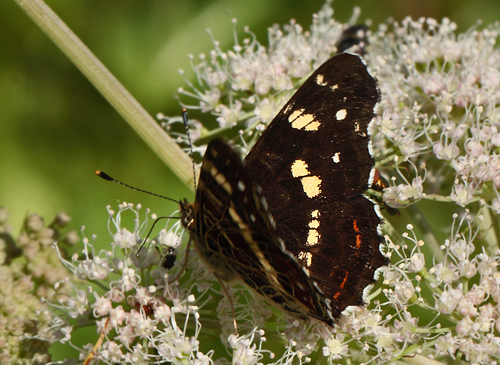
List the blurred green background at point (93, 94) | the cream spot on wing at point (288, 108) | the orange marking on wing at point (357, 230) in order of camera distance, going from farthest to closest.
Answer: the blurred green background at point (93, 94), the cream spot on wing at point (288, 108), the orange marking on wing at point (357, 230)

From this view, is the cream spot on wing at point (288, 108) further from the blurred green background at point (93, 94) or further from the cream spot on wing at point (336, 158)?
the blurred green background at point (93, 94)

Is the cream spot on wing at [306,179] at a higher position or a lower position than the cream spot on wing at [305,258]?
higher

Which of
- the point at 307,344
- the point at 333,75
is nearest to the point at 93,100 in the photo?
the point at 333,75

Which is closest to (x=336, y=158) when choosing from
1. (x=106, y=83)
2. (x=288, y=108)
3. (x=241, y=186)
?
(x=288, y=108)

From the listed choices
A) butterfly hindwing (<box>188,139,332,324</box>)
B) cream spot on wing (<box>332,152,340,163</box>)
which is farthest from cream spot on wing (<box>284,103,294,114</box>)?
butterfly hindwing (<box>188,139,332,324</box>)

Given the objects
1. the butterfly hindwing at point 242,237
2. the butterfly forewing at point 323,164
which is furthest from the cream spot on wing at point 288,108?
the butterfly hindwing at point 242,237

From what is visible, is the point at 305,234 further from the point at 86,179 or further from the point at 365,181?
the point at 86,179

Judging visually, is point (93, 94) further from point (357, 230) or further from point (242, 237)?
point (242, 237)
